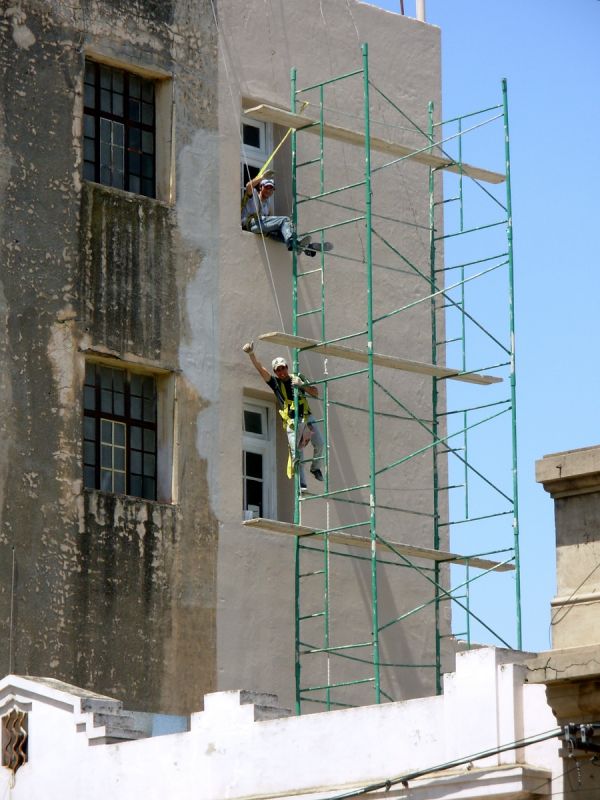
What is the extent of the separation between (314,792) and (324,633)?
7.31 metres

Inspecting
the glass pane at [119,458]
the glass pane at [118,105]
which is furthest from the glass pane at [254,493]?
the glass pane at [118,105]

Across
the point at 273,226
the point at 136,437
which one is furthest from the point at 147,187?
the point at 136,437

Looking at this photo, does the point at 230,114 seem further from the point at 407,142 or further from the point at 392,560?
the point at 392,560

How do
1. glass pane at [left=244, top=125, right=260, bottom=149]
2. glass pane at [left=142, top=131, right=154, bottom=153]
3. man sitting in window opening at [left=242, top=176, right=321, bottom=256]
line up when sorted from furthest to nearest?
glass pane at [left=244, top=125, right=260, bottom=149]
man sitting in window opening at [left=242, top=176, right=321, bottom=256]
glass pane at [left=142, top=131, right=154, bottom=153]

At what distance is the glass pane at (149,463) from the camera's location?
2853cm

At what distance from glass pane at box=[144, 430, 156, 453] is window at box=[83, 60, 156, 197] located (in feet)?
10.3

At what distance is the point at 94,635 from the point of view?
26875mm

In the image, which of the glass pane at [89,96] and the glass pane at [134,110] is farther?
the glass pane at [134,110]

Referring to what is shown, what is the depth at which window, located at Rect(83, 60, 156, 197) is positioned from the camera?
28.9 m

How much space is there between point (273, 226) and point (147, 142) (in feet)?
6.67

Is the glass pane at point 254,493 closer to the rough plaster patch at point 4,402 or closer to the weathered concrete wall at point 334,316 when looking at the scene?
the weathered concrete wall at point 334,316

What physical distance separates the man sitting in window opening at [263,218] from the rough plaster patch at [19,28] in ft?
12.4

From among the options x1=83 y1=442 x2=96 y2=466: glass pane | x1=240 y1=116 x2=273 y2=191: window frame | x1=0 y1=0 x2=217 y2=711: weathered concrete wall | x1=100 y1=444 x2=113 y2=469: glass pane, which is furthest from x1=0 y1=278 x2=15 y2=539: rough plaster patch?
x1=240 y1=116 x2=273 y2=191: window frame

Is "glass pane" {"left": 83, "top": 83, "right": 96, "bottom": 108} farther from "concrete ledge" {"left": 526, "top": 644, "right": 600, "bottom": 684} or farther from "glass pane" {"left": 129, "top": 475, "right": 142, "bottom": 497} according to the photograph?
"concrete ledge" {"left": 526, "top": 644, "right": 600, "bottom": 684}
